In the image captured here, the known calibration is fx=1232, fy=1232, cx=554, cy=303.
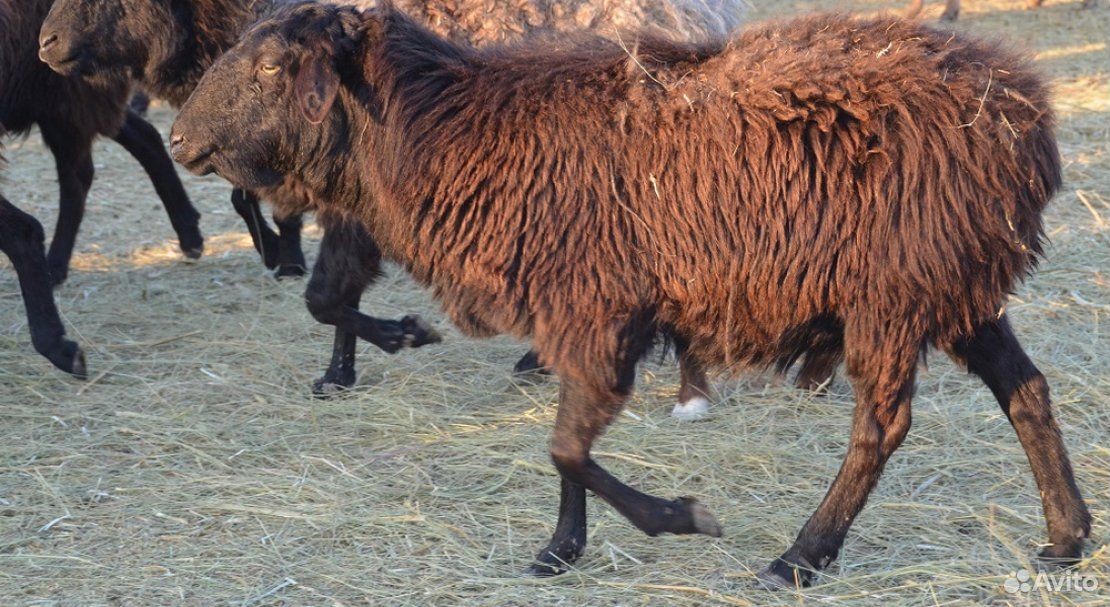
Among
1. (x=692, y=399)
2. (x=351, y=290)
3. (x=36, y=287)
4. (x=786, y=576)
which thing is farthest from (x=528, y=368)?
(x=36, y=287)

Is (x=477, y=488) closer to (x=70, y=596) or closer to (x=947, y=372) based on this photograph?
(x=70, y=596)

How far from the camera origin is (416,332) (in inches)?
205

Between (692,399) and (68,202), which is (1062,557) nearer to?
(692,399)

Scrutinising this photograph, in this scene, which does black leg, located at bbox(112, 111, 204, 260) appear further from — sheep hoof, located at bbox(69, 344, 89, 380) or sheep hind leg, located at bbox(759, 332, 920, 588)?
sheep hind leg, located at bbox(759, 332, 920, 588)

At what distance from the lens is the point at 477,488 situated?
4484mm

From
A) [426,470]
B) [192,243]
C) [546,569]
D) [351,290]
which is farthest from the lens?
[192,243]

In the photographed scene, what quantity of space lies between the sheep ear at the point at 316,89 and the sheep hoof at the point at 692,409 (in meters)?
2.08

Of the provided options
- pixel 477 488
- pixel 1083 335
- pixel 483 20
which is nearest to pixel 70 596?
pixel 477 488

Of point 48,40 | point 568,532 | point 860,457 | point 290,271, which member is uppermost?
point 48,40

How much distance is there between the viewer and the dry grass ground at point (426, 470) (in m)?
3.77

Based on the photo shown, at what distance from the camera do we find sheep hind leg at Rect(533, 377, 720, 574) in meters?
3.65

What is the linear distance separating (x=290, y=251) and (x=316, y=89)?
10.5ft

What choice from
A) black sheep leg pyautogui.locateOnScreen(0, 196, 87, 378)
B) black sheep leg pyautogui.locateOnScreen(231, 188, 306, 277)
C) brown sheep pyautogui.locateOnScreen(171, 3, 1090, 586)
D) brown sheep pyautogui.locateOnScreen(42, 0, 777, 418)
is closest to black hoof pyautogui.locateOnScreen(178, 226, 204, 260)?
black sheep leg pyautogui.locateOnScreen(231, 188, 306, 277)

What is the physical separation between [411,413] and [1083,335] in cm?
304
